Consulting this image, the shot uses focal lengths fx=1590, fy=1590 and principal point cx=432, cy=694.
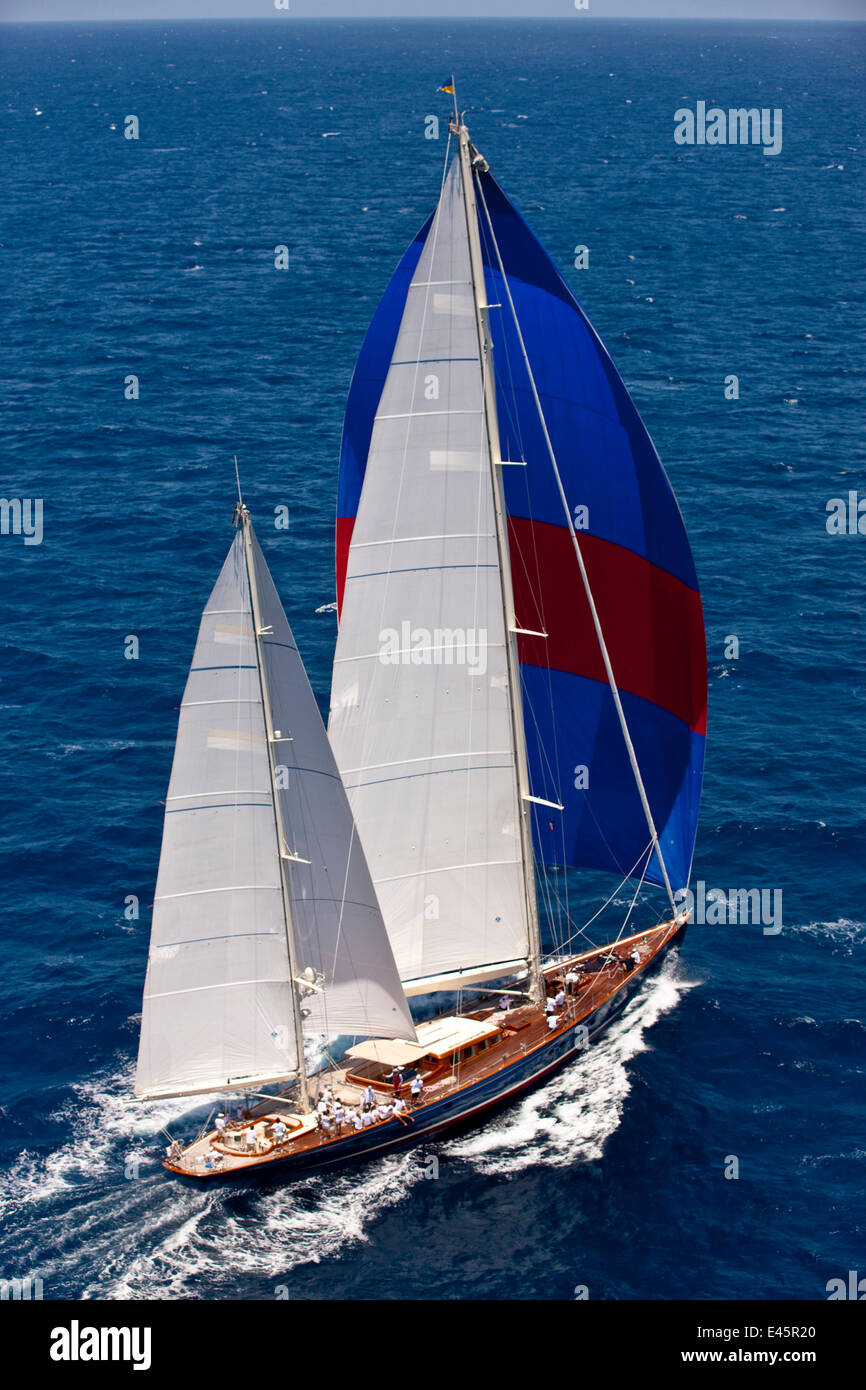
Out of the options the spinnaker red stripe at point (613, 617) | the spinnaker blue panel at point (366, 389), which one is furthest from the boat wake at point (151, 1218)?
the spinnaker blue panel at point (366, 389)

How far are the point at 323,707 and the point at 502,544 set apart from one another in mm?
22532

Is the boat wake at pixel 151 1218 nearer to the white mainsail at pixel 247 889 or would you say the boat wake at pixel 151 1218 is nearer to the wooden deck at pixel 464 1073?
the wooden deck at pixel 464 1073

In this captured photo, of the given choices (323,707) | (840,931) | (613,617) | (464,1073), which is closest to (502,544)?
(613,617)

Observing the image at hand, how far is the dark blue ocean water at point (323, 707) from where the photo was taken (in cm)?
4238

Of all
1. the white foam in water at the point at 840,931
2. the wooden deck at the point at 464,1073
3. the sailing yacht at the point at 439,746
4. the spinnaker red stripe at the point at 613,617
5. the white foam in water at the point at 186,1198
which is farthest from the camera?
the white foam in water at the point at 840,931

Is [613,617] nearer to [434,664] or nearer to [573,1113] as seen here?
[434,664]

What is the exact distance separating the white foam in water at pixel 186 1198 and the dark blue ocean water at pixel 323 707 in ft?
0.35

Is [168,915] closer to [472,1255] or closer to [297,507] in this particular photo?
[472,1255]

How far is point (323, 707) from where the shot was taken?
64500mm

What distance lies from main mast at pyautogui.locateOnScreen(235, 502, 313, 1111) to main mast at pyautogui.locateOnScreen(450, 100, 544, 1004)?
7.21 metres

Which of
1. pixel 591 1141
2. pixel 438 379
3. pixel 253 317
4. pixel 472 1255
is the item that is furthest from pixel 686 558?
pixel 253 317

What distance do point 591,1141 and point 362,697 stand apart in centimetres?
1452

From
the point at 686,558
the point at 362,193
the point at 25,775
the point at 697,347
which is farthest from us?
the point at 362,193

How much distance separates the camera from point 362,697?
44156 millimetres
